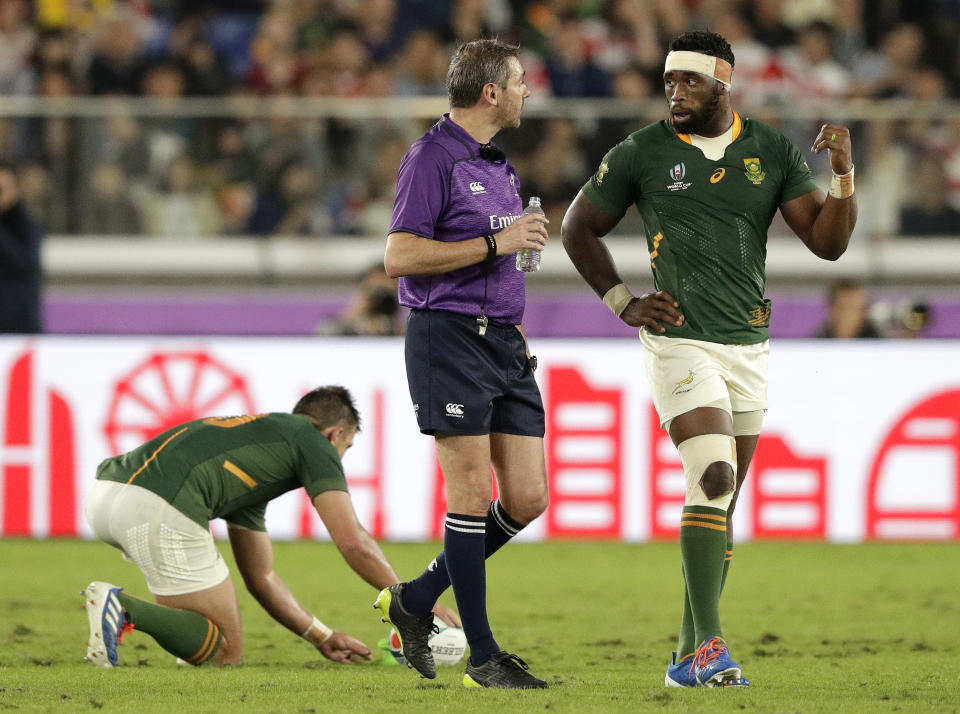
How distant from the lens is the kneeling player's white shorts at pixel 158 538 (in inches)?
235

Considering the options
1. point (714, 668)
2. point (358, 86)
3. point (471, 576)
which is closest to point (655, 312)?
point (471, 576)

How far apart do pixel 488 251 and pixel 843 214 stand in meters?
1.26

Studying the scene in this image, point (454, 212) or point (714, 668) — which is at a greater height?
point (454, 212)

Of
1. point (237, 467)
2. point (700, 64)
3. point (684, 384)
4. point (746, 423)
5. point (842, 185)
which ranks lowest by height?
point (237, 467)

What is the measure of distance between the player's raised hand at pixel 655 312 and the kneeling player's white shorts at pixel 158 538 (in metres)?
1.91

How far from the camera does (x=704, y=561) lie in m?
5.22

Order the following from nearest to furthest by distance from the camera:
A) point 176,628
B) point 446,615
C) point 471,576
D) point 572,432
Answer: point 471,576
point 176,628
point 446,615
point 572,432

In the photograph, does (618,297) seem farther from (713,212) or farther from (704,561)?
(704,561)

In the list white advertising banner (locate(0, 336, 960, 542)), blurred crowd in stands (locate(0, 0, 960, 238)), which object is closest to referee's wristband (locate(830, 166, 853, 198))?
white advertising banner (locate(0, 336, 960, 542))

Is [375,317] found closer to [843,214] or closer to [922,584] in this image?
[922,584]

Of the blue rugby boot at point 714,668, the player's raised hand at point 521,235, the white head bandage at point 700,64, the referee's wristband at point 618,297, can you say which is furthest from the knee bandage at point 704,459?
the white head bandage at point 700,64

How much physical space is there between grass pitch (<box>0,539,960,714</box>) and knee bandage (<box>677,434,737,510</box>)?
0.64 m

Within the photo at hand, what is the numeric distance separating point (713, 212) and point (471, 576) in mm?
1521

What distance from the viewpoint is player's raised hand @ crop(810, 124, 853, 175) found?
17.1 feet
